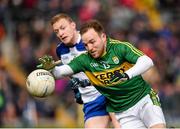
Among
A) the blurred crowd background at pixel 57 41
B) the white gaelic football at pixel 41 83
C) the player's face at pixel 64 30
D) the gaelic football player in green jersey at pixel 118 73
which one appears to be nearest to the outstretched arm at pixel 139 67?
the gaelic football player in green jersey at pixel 118 73

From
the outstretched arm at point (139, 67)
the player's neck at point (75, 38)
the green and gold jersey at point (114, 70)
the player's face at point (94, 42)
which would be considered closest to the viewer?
the outstretched arm at point (139, 67)

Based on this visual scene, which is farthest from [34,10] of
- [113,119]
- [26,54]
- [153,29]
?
[113,119]

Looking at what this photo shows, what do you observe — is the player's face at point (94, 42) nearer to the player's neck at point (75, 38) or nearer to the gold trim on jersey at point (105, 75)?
the gold trim on jersey at point (105, 75)

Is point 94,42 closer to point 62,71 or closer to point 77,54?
point 62,71

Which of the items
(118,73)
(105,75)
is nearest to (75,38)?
(105,75)

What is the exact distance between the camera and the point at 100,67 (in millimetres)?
8805

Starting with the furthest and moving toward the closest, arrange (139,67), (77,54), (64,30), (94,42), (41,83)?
(77,54), (64,30), (41,83), (94,42), (139,67)

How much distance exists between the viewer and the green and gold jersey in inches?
342

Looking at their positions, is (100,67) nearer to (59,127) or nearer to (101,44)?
(101,44)

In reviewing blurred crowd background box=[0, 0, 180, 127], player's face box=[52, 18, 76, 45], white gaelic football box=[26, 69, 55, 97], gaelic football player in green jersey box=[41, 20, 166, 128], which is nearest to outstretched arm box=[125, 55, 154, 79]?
gaelic football player in green jersey box=[41, 20, 166, 128]

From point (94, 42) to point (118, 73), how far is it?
485 millimetres

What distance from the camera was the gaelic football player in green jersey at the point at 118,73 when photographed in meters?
8.61

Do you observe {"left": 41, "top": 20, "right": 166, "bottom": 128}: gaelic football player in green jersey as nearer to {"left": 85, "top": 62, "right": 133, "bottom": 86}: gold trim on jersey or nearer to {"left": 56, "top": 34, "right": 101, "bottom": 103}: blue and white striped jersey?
{"left": 85, "top": 62, "right": 133, "bottom": 86}: gold trim on jersey

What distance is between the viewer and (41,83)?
8727 millimetres
